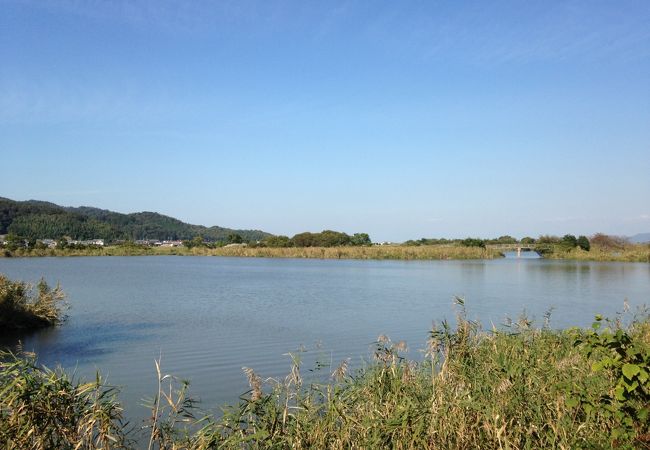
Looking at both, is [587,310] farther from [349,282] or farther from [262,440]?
[262,440]

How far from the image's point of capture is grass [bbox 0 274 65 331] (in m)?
14.3

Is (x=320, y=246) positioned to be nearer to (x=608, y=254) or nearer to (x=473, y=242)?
(x=473, y=242)

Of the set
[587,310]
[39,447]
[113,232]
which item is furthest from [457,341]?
[113,232]

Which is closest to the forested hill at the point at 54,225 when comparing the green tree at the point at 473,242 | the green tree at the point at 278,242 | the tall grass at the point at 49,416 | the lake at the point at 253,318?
the green tree at the point at 278,242

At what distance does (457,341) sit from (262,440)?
13.5 ft

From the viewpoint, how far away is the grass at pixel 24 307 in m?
14.3

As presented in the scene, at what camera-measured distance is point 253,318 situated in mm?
17266

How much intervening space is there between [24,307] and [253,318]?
6.62 m

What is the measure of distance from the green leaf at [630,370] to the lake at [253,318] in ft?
16.8

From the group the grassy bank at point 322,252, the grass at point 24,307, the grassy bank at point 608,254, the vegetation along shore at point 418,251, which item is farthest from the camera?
the grassy bank at point 322,252

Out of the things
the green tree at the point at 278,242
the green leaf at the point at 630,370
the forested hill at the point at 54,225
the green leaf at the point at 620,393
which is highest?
the forested hill at the point at 54,225

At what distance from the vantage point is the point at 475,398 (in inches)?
221

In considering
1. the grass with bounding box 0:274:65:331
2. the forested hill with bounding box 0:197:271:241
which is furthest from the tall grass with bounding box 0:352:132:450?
the forested hill with bounding box 0:197:271:241

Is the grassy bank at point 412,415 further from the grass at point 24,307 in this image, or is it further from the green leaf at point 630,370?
the grass at point 24,307
